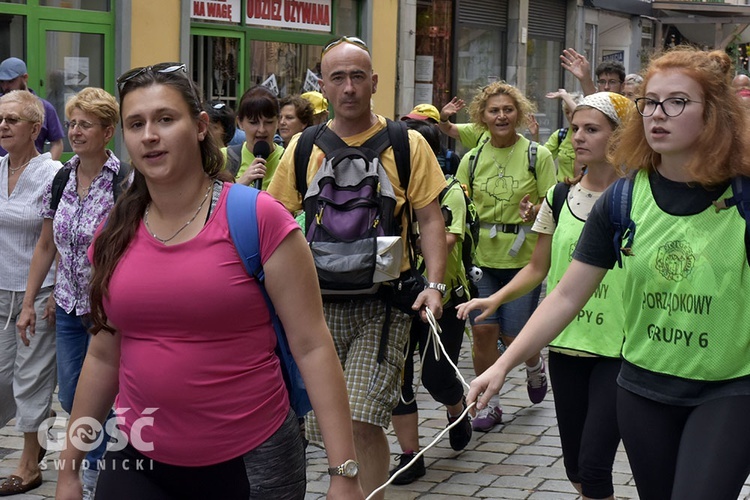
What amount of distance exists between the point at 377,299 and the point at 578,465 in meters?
1.12

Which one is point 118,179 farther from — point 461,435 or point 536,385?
point 536,385

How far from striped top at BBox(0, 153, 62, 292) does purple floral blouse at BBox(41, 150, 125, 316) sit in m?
0.47

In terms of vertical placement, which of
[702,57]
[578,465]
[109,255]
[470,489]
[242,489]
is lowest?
[470,489]

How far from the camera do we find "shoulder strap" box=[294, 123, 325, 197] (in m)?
5.73

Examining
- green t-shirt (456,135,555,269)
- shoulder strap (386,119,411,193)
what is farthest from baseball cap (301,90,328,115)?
shoulder strap (386,119,411,193)

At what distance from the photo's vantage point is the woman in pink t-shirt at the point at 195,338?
3.38 meters

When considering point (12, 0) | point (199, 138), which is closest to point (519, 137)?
point (199, 138)

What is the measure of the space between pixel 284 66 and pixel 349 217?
12423mm

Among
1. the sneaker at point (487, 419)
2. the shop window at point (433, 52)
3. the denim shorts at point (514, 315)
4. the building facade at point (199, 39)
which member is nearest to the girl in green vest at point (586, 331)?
the sneaker at point (487, 419)

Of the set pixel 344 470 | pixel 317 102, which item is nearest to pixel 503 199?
pixel 317 102

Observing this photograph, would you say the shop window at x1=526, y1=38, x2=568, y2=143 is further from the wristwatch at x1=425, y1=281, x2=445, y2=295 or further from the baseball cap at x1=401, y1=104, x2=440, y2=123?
the wristwatch at x1=425, y1=281, x2=445, y2=295

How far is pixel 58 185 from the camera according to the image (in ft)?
20.3

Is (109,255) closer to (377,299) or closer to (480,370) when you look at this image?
(377,299)

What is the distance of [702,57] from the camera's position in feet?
13.1
